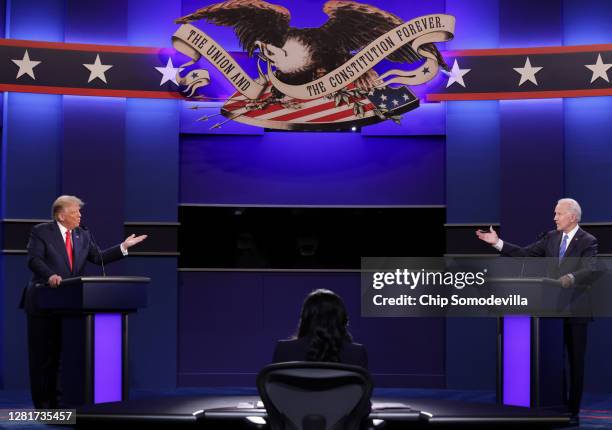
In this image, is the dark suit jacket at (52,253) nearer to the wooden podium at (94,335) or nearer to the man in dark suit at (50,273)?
the man in dark suit at (50,273)

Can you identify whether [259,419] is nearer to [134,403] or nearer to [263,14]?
[134,403]

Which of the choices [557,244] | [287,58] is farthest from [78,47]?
[557,244]

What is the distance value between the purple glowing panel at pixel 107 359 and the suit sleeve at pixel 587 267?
2.97 meters

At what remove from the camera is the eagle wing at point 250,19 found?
26.3 ft

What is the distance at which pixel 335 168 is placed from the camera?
8.12 meters

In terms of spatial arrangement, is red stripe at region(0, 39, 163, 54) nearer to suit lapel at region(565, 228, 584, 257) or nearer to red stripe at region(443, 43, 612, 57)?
red stripe at region(443, 43, 612, 57)

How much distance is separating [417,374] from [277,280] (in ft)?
5.01

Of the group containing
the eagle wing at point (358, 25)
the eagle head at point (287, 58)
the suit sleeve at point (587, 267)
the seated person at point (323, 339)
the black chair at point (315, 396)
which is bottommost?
the black chair at point (315, 396)

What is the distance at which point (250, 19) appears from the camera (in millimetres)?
8016

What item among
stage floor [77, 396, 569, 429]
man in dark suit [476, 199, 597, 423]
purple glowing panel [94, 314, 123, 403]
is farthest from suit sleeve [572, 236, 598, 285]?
purple glowing panel [94, 314, 123, 403]

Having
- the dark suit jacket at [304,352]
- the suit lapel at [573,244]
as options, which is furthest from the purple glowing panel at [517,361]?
the dark suit jacket at [304,352]

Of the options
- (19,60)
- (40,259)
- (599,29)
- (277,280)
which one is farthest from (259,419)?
(599,29)

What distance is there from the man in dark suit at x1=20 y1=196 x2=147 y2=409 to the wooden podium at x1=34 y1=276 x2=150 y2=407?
0.32m

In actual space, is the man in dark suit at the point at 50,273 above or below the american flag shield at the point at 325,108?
below
